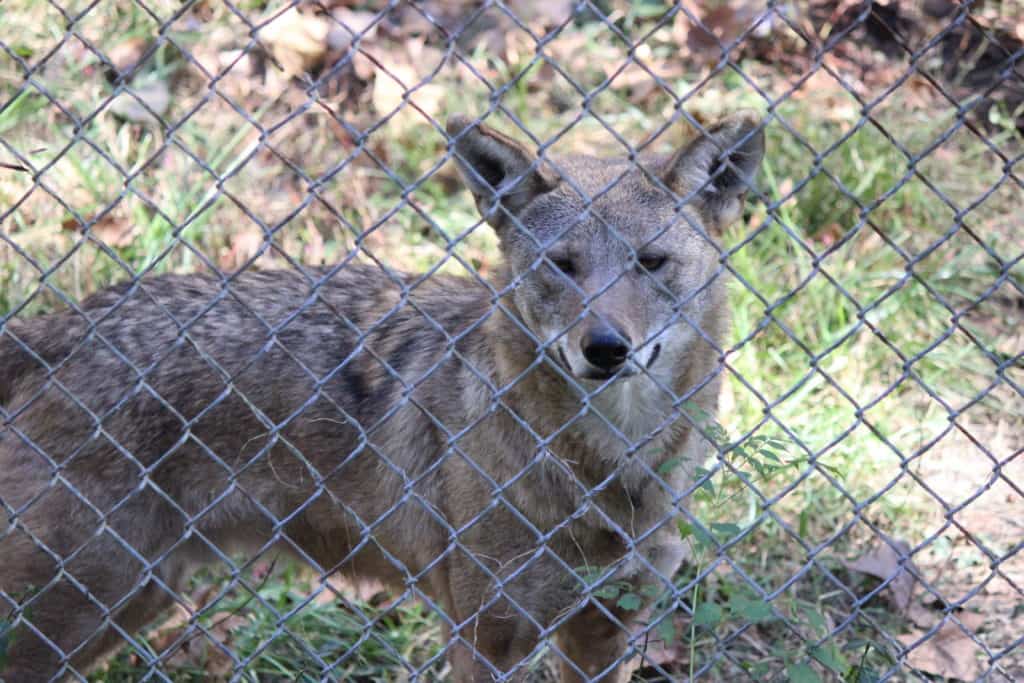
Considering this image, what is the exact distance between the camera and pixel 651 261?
11.1ft

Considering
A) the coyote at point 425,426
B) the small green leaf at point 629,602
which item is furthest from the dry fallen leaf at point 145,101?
the small green leaf at point 629,602

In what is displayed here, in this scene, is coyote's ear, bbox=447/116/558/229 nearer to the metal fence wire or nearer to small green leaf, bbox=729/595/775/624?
the metal fence wire

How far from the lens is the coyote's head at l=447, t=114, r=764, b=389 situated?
2996 mm

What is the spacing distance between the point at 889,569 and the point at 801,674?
1901 millimetres

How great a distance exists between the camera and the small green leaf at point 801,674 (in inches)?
102

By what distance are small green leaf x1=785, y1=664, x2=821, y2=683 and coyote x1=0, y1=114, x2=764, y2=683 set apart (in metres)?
0.60

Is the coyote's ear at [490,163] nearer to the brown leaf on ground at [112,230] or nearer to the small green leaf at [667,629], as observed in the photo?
Answer: the small green leaf at [667,629]

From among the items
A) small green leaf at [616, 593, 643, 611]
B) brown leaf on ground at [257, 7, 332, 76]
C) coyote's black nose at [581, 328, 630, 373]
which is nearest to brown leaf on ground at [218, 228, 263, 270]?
brown leaf on ground at [257, 7, 332, 76]

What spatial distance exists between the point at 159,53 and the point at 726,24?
3391 mm

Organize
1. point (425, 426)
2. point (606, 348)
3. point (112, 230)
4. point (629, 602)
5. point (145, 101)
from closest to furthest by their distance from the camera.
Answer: point (629, 602), point (606, 348), point (425, 426), point (112, 230), point (145, 101)

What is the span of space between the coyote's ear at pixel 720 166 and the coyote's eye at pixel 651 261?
0.21 meters

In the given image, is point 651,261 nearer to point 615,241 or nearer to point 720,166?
point 615,241

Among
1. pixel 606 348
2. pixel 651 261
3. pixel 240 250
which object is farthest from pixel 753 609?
pixel 240 250

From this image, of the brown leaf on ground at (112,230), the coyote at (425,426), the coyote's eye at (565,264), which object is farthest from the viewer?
the brown leaf on ground at (112,230)
